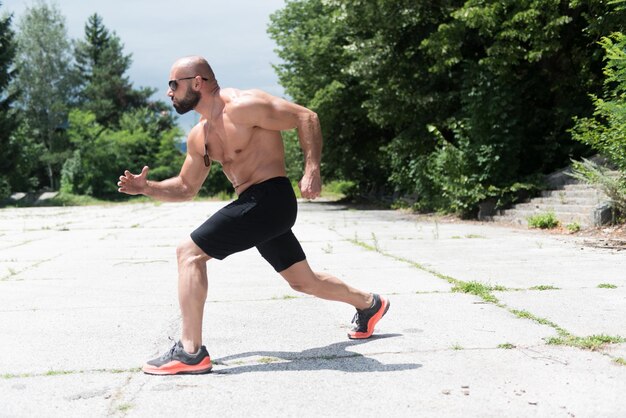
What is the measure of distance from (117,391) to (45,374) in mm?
572

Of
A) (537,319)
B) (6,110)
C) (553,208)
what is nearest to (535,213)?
(553,208)

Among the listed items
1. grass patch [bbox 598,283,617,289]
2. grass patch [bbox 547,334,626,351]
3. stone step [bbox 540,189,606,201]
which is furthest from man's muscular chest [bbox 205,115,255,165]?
stone step [bbox 540,189,606,201]

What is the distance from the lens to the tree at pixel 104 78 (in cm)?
5994

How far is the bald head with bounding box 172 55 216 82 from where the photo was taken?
11.8 feet

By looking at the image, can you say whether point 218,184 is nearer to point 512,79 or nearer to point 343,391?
point 512,79

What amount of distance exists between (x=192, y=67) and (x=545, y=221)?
10.5 m

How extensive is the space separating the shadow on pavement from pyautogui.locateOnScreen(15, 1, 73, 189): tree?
52601mm

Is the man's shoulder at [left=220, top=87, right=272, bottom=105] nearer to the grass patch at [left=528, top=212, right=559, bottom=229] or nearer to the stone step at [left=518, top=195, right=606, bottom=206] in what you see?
the stone step at [left=518, top=195, right=606, bottom=206]

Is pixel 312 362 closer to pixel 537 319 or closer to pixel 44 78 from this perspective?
pixel 537 319

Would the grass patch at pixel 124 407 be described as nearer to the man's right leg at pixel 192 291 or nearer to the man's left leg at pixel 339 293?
the man's right leg at pixel 192 291

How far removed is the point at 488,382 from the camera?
309 centimetres

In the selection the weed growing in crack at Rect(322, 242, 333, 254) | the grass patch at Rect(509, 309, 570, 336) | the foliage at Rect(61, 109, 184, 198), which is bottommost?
the weed growing in crack at Rect(322, 242, 333, 254)

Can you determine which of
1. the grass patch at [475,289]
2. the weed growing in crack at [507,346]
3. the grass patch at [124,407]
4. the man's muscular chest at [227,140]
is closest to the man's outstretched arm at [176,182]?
the man's muscular chest at [227,140]

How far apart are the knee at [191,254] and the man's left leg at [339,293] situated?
1.93 ft
